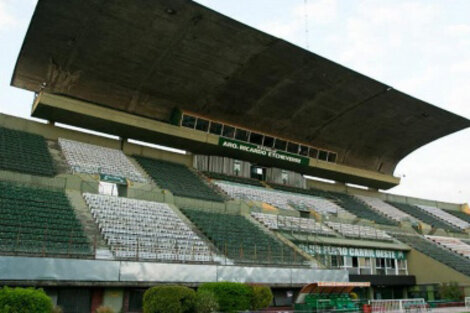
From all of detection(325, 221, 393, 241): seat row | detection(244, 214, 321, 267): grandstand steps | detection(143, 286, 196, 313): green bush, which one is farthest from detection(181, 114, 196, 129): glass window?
detection(143, 286, 196, 313): green bush

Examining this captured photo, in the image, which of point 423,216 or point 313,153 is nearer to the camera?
point 313,153

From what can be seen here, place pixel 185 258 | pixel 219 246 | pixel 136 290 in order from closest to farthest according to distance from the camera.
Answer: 1. pixel 136 290
2. pixel 185 258
3. pixel 219 246

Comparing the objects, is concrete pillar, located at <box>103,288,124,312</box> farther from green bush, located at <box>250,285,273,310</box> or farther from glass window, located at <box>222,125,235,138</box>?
glass window, located at <box>222,125,235,138</box>

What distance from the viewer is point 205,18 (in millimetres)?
25656

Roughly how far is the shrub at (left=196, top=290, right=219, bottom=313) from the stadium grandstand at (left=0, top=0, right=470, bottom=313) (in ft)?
10.7

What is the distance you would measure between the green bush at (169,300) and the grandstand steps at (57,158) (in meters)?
13.9

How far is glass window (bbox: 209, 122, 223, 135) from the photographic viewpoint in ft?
116

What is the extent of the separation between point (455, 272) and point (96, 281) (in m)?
22.5

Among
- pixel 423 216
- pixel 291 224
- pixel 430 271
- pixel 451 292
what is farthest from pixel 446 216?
pixel 291 224

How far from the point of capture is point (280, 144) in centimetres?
3947

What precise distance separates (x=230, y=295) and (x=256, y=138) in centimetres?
2374

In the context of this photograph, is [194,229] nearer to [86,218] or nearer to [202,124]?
[86,218]

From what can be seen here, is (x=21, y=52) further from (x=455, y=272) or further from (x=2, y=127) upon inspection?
(x=455, y=272)

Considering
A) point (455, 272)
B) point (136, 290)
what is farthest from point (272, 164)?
point (136, 290)
